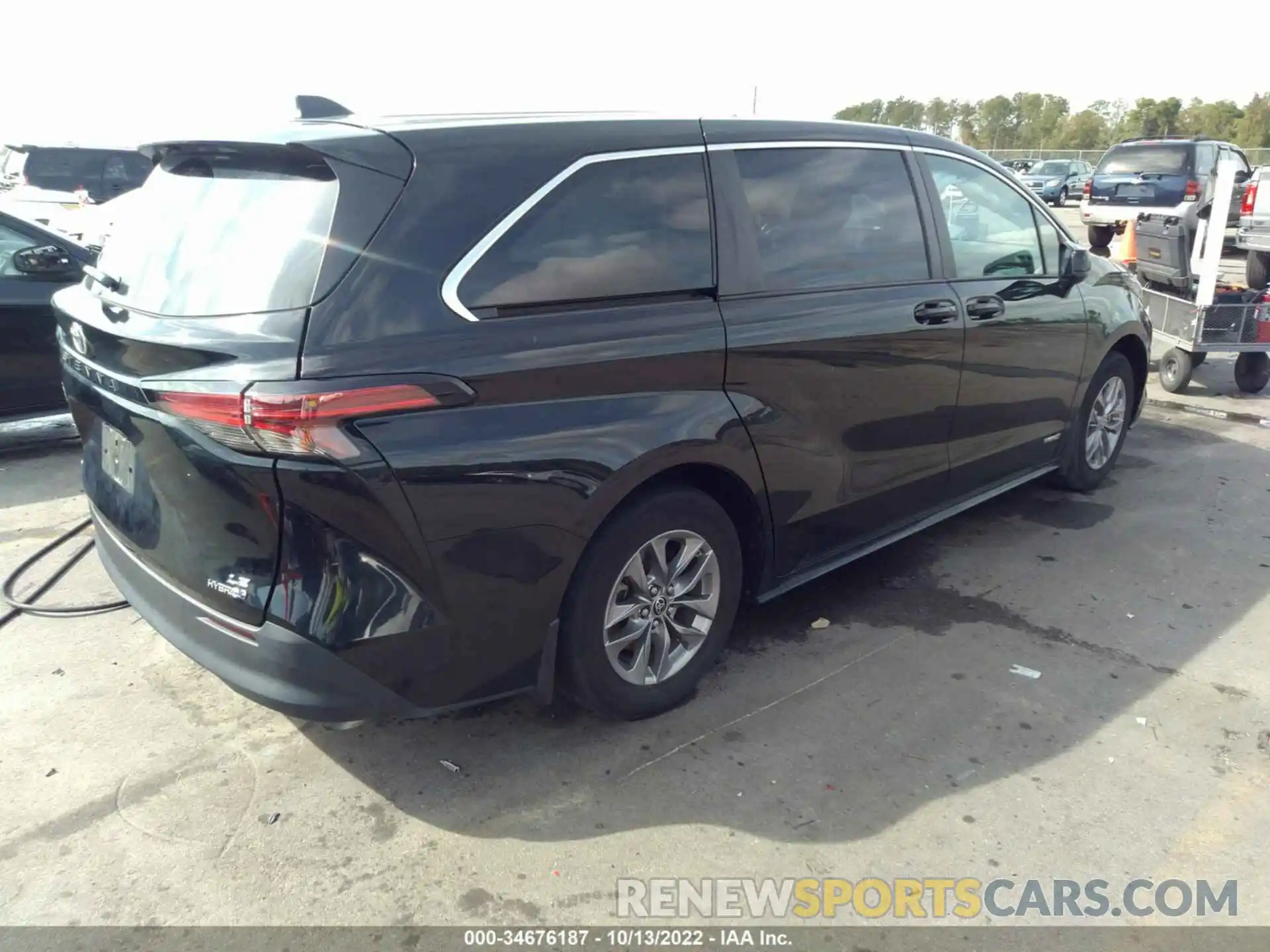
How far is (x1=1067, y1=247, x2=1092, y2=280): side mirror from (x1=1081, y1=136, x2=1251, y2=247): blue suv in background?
1248cm

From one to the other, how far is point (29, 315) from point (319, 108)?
14.0 ft

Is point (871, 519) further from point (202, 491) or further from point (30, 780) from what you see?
point (30, 780)

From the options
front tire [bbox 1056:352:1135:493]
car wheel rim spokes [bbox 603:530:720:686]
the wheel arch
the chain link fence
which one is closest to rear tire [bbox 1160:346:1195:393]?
the wheel arch

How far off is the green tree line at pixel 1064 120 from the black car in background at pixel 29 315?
49783 millimetres

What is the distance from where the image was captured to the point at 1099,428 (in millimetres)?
5609

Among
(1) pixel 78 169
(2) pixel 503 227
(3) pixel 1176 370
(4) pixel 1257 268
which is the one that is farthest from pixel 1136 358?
(1) pixel 78 169

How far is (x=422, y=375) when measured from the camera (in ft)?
8.36

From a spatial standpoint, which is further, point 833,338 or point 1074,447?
point 1074,447

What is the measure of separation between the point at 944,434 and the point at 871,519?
0.57m

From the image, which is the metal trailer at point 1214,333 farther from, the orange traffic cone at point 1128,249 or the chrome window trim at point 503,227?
the chrome window trim at point 503,227

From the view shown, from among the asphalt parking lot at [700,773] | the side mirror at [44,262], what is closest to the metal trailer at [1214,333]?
the asphalt parking lot at [700,773]

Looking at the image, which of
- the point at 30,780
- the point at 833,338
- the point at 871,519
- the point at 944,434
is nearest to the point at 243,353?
the point at 30,780

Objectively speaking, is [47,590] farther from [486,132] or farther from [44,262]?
[486,132]

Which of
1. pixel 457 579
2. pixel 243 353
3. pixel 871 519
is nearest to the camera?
pixel 243 353
